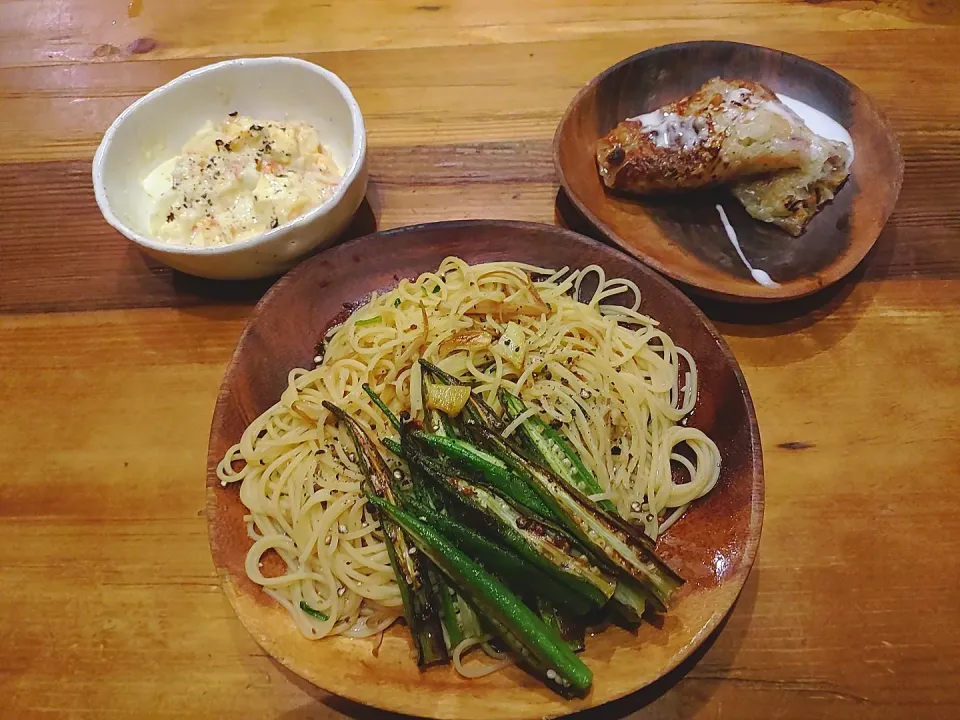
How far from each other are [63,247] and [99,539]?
117cm

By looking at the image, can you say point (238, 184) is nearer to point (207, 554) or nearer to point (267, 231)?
point (267, 231)

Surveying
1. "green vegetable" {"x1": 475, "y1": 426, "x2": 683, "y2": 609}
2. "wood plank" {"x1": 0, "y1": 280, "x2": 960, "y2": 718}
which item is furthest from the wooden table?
"green vegetable" {"x1": 475, "y1": 426, "x2": 683, "y2": 609}

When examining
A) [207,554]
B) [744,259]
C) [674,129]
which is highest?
[674,129]

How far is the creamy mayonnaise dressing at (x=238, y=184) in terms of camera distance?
224 cm

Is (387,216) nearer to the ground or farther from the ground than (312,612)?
farther from the ground

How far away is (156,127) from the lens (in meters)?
2.49

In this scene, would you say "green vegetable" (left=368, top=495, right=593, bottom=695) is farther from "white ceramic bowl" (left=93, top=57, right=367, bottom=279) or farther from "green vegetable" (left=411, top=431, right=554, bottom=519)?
"white ceramic bowl" (left=93, top=57, right=367, bottom=279)

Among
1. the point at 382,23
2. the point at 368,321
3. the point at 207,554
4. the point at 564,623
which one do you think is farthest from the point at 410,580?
the point at 382,23

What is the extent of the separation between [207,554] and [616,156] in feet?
6.05

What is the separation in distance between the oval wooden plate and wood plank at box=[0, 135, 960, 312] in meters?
0.40

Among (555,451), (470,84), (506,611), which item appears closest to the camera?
(506,611)

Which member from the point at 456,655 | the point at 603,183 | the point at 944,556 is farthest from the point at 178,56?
the point at 944,556

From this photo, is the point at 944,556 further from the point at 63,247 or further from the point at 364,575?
the point at 63,247

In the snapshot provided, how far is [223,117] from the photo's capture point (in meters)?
2.61
